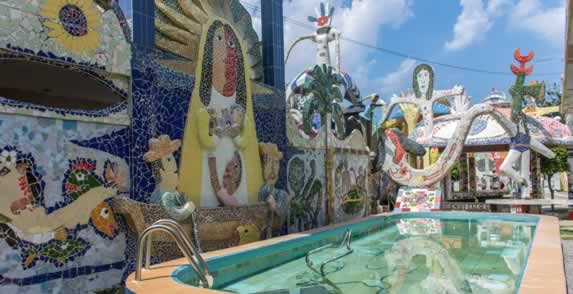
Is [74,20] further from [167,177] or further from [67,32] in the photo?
[167,177]

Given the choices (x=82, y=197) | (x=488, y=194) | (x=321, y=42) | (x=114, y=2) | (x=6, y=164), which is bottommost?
(x=488, y=194)

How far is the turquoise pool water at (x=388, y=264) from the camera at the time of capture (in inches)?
244

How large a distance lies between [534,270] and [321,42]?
16.6 meters

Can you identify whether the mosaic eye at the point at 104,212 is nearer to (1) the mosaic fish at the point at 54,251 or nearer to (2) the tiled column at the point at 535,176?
(1) the mosaic fish at the point at 54,251

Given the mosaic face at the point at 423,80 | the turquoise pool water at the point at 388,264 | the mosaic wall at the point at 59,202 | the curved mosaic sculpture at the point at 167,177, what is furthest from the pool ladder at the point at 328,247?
the mosaic face at the point at 423,80

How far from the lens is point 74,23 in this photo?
597 centimetres

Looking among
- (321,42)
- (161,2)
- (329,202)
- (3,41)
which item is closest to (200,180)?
(161,2)

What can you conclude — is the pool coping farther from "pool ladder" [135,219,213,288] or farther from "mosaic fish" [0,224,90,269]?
"mosaic fish" [0,224,90,269]

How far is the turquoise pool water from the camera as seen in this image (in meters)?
6.19

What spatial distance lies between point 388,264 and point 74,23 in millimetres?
5609

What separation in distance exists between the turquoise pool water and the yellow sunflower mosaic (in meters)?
3.01

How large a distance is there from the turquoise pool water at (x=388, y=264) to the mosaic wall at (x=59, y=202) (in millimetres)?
1333

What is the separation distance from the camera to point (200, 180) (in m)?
7.86

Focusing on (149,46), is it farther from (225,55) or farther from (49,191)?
(49,191)
